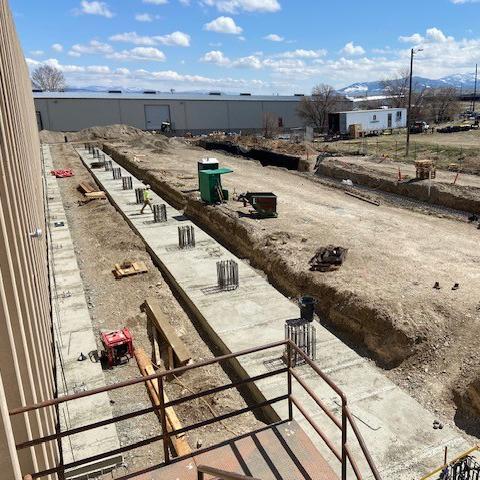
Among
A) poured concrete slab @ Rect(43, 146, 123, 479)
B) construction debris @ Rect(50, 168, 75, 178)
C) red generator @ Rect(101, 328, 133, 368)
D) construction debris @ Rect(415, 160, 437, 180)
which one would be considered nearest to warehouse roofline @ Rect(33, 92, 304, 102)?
construction debris @ Rect(50, 168, 75, 178)

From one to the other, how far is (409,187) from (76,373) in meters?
26.8

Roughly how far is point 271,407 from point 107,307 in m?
7.07

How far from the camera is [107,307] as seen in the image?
44.8 feet

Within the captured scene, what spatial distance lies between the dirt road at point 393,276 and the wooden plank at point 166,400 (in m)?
4.88

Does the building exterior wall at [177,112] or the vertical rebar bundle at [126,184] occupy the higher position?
the building exterior wall at [177,112]

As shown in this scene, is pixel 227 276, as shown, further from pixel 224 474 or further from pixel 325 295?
pixel 224 474

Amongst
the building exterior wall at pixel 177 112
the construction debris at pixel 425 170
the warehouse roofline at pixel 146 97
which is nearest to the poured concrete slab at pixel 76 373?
the construction debris at pixel 425 170

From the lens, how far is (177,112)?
8231 centimetres

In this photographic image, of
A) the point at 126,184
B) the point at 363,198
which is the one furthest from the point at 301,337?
the point at 126,184

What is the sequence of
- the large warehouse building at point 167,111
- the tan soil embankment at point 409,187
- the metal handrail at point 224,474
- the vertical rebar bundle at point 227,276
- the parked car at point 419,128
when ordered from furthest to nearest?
the large warehouse building at point 167,111 < the parked car at point 419,128 < the tan soil embankment at point 409,187 < the vertical rebar bundle at point 227,276 < the metal handrail at point 224,474

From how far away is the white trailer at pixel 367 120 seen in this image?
202 feet

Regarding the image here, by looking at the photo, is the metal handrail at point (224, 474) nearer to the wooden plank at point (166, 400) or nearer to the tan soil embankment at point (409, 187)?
the wooden plank at point (166, 400)

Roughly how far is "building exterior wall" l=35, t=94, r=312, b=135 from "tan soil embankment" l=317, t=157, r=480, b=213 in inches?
1876

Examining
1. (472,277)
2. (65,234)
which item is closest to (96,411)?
(472,277)
